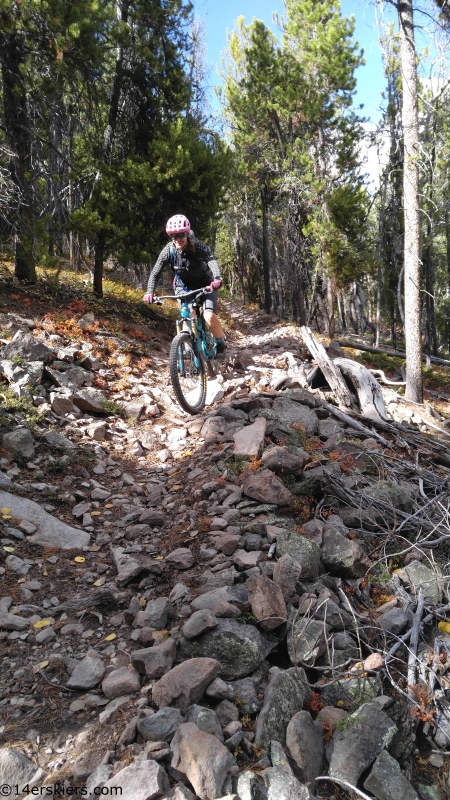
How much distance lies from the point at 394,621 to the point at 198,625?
1460 mm

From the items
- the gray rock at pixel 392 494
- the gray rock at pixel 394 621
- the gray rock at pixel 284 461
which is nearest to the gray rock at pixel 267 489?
the gray rock at pixel 284 461

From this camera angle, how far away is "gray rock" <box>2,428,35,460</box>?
17.7 ft

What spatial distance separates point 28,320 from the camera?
848cm

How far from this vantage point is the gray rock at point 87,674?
2.71m

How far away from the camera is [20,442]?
5453mm

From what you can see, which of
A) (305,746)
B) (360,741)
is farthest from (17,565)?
(360,741)

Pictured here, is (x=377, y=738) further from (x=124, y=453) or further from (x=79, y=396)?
(x=79, y=396)

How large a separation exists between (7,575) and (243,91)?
21285 mm

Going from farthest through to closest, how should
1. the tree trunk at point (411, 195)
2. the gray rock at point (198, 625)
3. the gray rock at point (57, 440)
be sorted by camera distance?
the tree trunk at point (411, 195) < the gray rock at point (57, 440) < the gray rock at point (198, 625)

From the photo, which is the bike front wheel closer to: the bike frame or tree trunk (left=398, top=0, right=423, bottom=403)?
the bike frame

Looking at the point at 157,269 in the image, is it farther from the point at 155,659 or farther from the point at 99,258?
the point at 99,258

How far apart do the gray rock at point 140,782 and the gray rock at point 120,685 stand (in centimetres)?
52

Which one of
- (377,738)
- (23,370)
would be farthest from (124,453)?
(377,738)

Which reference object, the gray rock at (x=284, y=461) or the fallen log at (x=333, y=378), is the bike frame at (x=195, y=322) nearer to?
the gray rock at (x=284, y=461)
